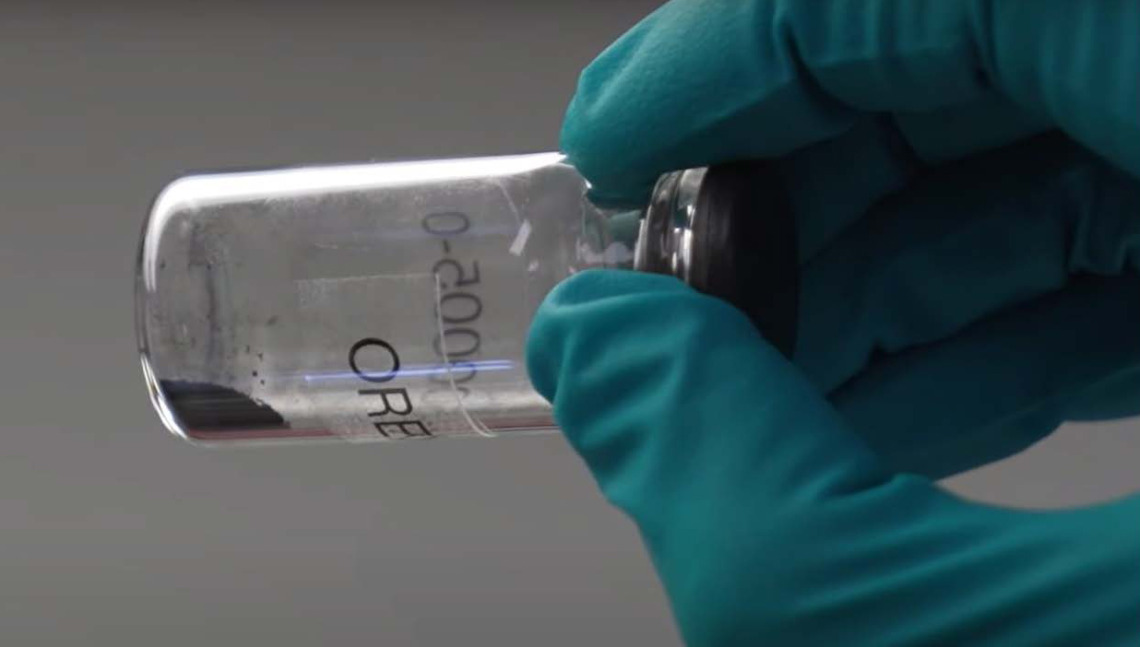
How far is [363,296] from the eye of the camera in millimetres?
692

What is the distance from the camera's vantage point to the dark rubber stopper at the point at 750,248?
1.84ft

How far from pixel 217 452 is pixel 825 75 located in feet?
2.49

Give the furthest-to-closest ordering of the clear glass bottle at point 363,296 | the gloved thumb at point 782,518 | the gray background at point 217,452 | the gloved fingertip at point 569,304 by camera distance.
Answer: the gray background at point 217,452
the clear glass bottle at point 363,296
the gloved fingertip at point 569,304
the gloved thumb at point 782,518

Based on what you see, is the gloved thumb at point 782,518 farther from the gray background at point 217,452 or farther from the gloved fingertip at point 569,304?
the gray background at point 217,452

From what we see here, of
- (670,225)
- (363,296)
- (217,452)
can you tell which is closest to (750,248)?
(670,225)

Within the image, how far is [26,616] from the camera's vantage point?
112 cm

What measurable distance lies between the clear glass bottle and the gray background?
371mm

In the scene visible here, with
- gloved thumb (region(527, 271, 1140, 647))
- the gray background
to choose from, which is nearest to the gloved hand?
gloved thumb (region(527, 271, 1140, 647))

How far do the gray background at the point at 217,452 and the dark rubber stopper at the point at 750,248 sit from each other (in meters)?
0.54

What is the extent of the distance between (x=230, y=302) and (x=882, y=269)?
0.39 m

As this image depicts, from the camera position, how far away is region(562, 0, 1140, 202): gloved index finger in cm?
48

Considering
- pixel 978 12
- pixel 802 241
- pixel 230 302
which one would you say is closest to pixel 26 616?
pixel 230 302

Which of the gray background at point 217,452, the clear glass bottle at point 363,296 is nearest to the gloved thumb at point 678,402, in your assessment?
the clear glass bottle at point 363,296

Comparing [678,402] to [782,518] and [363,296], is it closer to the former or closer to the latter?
[782,518]
